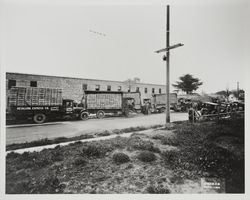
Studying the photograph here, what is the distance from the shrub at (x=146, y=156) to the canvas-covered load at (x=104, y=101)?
2668 mm

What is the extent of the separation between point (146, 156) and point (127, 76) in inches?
77.2

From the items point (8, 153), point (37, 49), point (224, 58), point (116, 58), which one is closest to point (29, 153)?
point (8, 153)

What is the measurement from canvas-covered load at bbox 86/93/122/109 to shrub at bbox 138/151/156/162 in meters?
2.67

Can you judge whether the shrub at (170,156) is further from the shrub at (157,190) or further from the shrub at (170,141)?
the shrub at (157,190)

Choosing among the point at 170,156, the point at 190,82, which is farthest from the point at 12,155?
the point at 190,82

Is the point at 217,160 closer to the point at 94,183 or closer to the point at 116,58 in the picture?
the point at 94,183

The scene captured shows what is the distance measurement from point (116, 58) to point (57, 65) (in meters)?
1.37

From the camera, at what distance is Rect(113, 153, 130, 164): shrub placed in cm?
350

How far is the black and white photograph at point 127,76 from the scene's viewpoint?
3.33 metres

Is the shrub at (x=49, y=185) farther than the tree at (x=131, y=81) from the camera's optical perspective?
No

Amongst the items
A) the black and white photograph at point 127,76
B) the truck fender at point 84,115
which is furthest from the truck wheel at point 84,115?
the black and white photograph at point 127,76

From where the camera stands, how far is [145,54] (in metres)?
4.14

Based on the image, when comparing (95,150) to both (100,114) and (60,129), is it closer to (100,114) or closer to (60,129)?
(60,129)

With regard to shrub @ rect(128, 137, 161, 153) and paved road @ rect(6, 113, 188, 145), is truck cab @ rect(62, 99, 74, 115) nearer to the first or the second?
paved road @ rect(6, 113, 188, 145)
